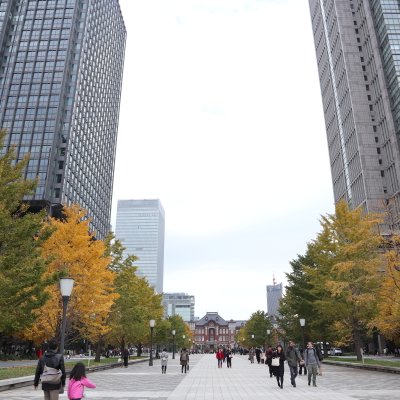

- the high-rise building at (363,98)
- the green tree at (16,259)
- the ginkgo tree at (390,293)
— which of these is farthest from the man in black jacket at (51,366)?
the high-rise building at (363,98)

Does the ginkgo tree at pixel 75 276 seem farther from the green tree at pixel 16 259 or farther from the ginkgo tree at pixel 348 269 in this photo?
the ginkgo tree at pixel 348 269

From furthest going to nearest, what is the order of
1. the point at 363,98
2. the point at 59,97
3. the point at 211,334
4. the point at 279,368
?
1. the point at 211,334
2. the point at 59,97
3. the point at 363,98
4. the point at 279,368

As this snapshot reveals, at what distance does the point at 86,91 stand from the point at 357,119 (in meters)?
64.6

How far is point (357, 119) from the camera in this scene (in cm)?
8294

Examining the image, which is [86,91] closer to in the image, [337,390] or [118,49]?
[118,49]

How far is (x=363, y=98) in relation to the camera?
278 ft

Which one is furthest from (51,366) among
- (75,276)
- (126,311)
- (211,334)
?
(211,334)

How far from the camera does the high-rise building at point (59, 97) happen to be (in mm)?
86875

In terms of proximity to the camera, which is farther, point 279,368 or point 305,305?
point 305,305

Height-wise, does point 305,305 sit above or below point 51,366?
above

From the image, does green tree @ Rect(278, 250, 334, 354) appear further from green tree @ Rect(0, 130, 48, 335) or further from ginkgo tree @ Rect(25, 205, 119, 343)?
green tree @ Rect(0, 130, 48, 335)

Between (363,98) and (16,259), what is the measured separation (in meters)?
83.3

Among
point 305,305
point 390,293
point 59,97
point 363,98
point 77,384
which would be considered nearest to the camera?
point 77,384

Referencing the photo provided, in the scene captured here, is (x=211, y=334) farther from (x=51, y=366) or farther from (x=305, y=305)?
(x=51, y=366)
